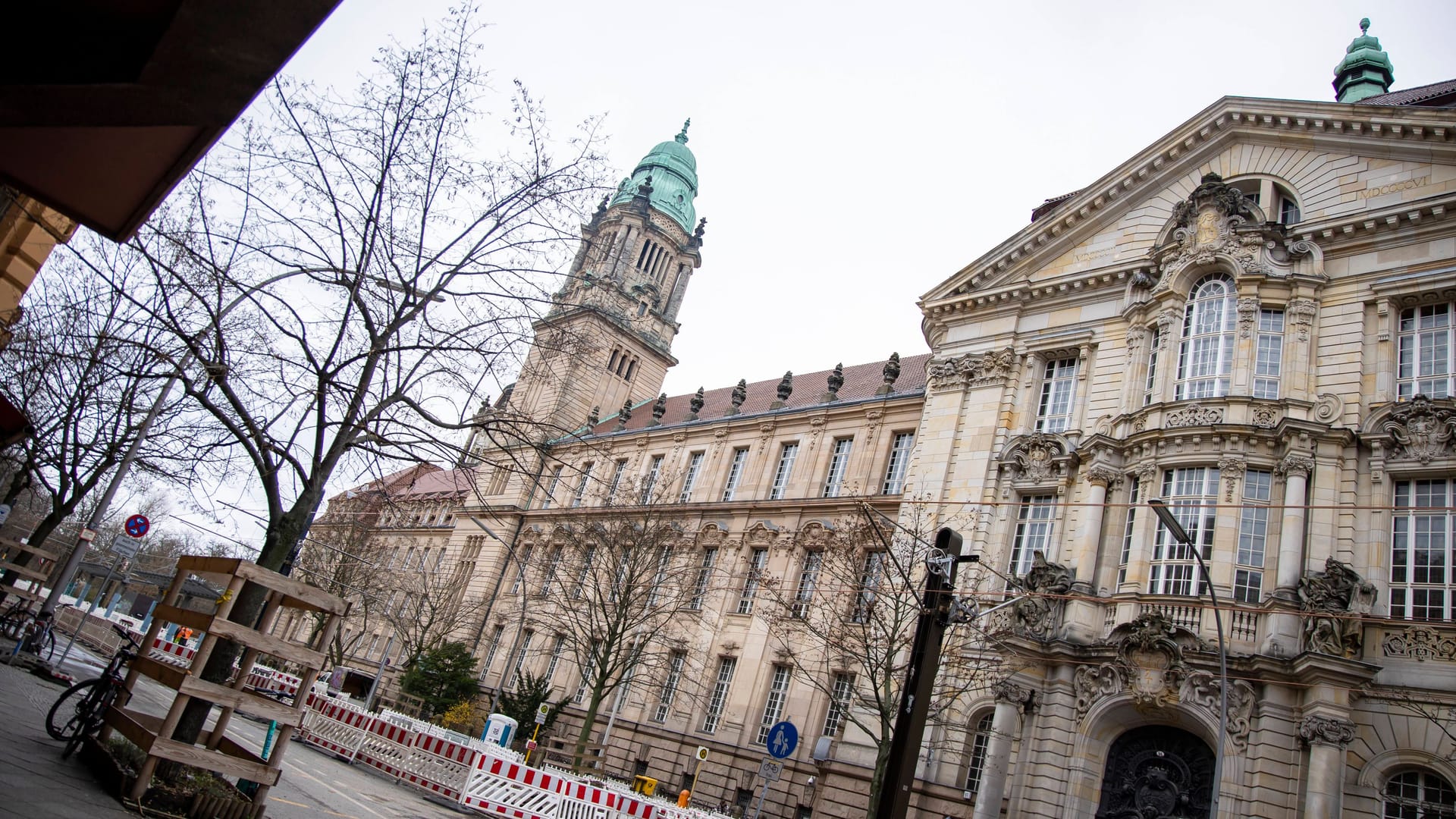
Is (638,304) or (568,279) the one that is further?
(638,304)

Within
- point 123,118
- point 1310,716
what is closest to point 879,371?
point 1310,716

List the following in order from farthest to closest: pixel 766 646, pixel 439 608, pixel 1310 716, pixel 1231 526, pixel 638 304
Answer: pixel 638 304
pixel 439 608
pixel 766 646
pixel 1231 526
pixel 1310 716

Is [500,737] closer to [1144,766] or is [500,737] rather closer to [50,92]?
[1144,766]

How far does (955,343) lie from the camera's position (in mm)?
31172

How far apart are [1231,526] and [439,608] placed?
4077 cm

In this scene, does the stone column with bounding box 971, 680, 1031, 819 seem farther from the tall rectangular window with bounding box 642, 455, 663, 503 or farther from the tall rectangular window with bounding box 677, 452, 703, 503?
the tall rectangular window with bounding box 677, 452, 703, 503

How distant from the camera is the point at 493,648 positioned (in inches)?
1939

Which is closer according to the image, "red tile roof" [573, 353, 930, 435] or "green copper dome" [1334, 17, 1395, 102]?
"green copper dome" [1334, 17, 1395, 102]

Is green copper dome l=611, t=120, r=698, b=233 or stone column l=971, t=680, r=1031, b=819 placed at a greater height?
green copper dome l=611, t=120, r=698, b=233

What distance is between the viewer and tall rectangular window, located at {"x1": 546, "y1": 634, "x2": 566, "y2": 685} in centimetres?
4459

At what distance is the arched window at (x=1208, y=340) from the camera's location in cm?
2314

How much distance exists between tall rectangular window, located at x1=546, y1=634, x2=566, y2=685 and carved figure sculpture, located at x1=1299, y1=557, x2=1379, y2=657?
33.5 metres

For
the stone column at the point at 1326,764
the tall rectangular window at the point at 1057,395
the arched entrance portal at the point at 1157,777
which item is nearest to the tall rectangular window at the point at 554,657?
the tall rectangular window at the point at 1057,395

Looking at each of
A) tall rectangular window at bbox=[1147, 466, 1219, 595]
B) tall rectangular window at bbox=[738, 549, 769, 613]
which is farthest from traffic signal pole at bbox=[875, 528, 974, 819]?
tall rectangular window at bbox=[738, 549, 769, 613]
